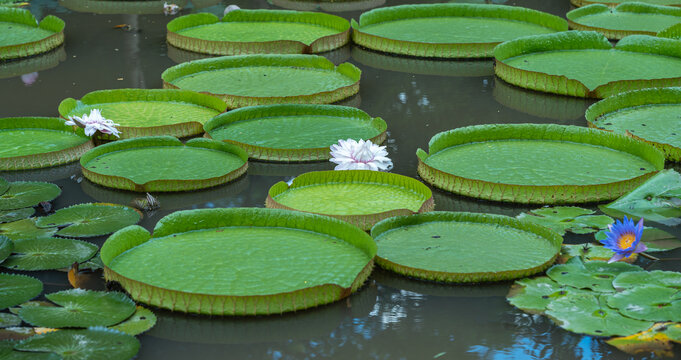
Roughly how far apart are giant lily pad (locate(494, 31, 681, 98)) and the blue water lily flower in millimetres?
2781

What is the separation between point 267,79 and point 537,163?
2.39m

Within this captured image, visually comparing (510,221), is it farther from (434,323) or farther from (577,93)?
(577,93)

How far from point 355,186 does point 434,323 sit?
48.5 inches

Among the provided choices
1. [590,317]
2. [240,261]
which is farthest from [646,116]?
[240,261]

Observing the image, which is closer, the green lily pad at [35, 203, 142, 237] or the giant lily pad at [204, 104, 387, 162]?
the green lily pad at [35, 203, 142, 237]

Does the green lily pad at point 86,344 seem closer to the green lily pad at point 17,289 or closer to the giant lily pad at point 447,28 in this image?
the green lily pad at point 17,289

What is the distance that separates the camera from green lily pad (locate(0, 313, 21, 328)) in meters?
3.34

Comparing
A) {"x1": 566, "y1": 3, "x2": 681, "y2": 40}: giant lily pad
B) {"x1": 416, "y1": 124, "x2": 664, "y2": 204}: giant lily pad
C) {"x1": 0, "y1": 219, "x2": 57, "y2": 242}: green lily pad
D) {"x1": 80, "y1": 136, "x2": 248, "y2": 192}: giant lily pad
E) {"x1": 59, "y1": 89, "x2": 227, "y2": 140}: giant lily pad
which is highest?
{"x1": 566, "y1": 3, "x2": 681, "y2": 40}: giant lily pad

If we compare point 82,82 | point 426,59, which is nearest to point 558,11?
point 426,59

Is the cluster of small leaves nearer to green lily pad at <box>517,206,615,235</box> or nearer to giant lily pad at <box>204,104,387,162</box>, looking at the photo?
green lily pad at <box>517,206,615,235</box>

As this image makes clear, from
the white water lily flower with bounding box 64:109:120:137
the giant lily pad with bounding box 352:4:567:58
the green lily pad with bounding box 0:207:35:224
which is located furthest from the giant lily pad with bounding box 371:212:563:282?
the giant lily pad with bounding box 352:4:567:58

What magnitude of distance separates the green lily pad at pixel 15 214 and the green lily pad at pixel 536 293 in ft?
7.82

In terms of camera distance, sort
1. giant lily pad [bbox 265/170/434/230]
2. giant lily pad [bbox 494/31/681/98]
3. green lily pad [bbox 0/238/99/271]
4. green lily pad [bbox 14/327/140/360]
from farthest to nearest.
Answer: giant lily pad [bbox 494/31/681/98] < giant lily pad [bbox 265/170/434/230] < green lily pad [bbox 0/238/99/271] < green lily pad [bbox 14/327/140/360]

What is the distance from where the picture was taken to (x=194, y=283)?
141 inches
